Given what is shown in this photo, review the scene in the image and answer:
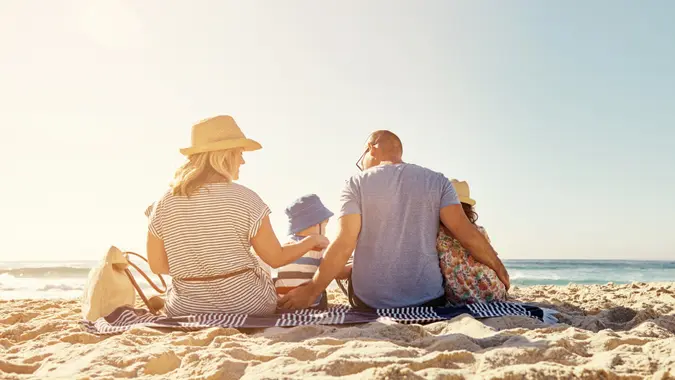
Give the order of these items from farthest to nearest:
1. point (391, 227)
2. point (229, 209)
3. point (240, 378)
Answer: point (391, 227), point (229, 209), point (240, 378)

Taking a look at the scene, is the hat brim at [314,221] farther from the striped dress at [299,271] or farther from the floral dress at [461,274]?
the floral dress at [461,274]

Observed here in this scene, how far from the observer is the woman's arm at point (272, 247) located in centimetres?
377

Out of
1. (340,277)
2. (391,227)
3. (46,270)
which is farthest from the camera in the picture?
(46,270)

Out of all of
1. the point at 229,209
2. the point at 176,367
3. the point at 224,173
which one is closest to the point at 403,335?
the point at 176,367

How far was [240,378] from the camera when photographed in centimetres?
211

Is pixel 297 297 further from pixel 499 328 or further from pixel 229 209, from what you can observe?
pixel 499 328

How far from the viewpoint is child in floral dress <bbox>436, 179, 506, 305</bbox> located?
13.3 feet

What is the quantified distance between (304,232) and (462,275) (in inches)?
55.7

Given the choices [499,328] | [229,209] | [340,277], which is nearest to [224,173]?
[229,209]

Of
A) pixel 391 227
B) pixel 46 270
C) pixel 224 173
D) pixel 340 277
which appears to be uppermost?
pixel 224 173

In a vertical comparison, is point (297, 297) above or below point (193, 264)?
below

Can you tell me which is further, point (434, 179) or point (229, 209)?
point (434, 179)

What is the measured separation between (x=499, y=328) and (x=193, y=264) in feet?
7.25

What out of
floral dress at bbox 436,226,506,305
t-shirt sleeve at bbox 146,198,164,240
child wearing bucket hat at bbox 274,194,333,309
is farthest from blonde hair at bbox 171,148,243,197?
floral dress at bbox 436,226,506,305
